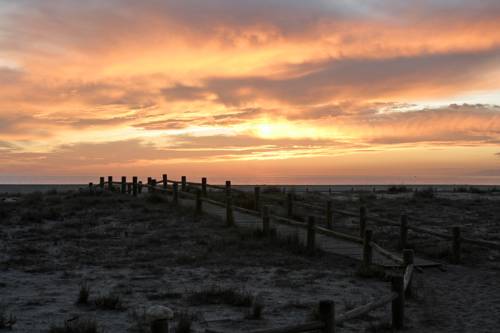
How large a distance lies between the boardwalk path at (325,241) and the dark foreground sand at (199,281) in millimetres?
533

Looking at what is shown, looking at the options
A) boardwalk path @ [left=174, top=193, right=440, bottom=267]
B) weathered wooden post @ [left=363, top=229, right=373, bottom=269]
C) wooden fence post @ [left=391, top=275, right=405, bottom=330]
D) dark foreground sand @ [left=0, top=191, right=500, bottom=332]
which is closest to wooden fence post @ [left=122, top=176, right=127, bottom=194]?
boardwalk path @ [left=174, top=193, right=440, bottom=267]

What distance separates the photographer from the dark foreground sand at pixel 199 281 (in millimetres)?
9633

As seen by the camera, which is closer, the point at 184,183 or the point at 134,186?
the point at 184,183

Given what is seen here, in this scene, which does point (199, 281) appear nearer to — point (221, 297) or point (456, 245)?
point (221, 297)

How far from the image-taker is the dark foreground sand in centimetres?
963

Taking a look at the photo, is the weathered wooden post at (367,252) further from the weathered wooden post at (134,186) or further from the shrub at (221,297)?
the weathered wooden post at (134,186)

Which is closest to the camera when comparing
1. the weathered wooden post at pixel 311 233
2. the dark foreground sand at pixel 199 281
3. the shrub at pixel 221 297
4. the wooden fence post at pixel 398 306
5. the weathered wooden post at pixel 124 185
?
the wooden fence post at pixel 398 306

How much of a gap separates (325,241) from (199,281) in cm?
656

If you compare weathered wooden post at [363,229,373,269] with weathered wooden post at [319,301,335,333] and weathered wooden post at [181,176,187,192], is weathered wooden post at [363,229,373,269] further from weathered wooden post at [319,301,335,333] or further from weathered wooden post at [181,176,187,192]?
weathered wooden post at [181,176,187,192]

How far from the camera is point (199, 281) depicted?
41.9 feet

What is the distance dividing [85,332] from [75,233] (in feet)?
41.9

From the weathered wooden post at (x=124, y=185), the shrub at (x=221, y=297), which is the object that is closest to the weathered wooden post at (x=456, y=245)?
the shrub at (x=221, y=297)

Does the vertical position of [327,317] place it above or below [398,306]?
above

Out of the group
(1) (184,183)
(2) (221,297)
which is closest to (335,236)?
(2) (221,297)
